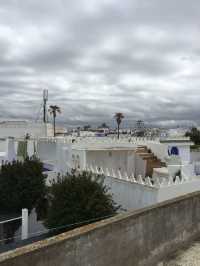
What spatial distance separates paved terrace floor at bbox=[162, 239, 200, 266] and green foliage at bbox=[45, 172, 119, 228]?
382 centimetres

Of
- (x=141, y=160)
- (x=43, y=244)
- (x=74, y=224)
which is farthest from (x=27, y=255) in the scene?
(x=141, y=160)

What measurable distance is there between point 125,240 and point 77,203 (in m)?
5.34

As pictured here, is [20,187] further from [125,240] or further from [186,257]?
[125,240]

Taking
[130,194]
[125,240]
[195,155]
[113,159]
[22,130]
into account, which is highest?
[22,130]

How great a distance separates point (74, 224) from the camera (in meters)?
11.1

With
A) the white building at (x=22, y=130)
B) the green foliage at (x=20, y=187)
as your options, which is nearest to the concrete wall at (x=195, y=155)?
the white building at (x=22, y=130)

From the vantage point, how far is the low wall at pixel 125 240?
5.50 metres

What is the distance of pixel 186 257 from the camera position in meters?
8.45

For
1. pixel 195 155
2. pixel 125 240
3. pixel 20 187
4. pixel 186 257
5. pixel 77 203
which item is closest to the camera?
pixel 125 240

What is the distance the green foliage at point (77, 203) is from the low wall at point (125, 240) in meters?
3.65

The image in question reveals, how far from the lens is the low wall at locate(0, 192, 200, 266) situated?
5496mm

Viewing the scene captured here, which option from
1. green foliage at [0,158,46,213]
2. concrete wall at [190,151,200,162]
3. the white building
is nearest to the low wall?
green foliage at [0,158,46,213]

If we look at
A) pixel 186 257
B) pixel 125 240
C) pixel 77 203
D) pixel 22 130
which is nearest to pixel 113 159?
pixel 77 203

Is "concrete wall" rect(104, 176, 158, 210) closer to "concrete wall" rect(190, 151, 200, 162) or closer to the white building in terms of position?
"concrete wall" rect(190, 151, 200, 162)
